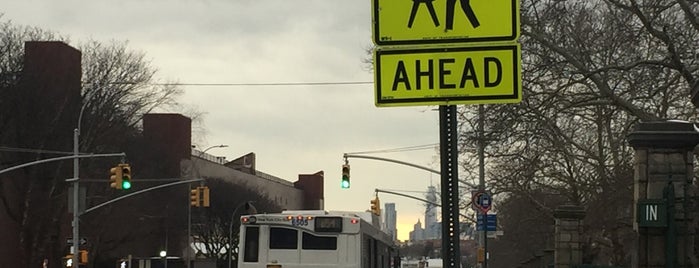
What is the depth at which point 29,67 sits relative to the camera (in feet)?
149

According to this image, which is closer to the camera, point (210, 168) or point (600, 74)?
point (600, 74)

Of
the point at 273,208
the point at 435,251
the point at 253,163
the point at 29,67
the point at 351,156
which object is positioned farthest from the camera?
the point at 253,163

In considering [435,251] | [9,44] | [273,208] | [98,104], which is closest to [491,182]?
[98,104]

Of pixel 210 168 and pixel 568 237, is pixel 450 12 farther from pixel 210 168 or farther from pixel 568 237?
pixel 210 168

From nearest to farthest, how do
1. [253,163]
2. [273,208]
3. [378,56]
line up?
[378,56] → [273,208] → [253,163]

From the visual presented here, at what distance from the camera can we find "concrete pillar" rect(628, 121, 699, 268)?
1130 centimetres

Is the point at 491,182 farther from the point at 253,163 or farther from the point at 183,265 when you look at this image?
the point at 253,163

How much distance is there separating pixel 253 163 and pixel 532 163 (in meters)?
91.3

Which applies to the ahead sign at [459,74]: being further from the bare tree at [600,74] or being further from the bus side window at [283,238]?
the bare tree at [600,74]

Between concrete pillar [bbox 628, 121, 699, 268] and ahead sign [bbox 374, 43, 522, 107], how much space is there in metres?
7.50

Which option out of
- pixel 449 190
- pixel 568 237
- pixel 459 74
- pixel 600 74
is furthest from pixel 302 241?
pixel 600 74

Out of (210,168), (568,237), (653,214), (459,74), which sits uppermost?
(210,168)

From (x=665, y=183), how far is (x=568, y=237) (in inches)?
391

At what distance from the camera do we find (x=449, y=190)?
4367 mm
